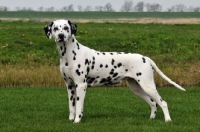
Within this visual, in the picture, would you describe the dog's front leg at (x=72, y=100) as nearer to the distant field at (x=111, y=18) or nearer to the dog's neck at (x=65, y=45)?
the dog's neck at (x=65, y=45)

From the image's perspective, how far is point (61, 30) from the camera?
11188 millimetres

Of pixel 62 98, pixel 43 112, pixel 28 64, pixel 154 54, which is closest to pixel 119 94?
pixel 62 98

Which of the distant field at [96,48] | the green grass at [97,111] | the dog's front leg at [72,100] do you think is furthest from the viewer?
the distant field at [96,48]

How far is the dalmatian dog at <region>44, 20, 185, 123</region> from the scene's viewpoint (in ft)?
37.8

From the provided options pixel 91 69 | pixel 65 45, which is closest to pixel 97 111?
pixel 91 69

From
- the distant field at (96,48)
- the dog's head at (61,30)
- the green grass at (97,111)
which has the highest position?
the dog's head at (61,30)

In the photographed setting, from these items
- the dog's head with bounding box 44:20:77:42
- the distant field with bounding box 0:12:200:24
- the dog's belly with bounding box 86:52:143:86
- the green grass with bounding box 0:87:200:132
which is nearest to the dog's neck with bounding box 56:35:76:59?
the dog's head with bounding box 44:20:77:42

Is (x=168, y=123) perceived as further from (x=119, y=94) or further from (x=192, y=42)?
(x=192, y=42)

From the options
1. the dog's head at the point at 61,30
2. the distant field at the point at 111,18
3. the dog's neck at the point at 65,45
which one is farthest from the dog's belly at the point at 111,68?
the distant field at the point at 111,18

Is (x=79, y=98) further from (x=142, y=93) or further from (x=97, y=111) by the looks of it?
(x=97, y=111)

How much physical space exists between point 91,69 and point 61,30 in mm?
1199

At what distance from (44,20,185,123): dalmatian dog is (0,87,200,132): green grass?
1.75 feet

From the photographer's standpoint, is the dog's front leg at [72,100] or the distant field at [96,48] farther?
the distant field at [96,48]

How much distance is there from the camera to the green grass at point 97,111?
10914mm
